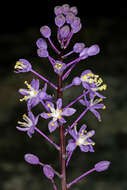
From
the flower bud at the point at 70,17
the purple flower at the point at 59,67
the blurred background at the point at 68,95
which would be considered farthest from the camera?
the blurred background at the point at 68,95

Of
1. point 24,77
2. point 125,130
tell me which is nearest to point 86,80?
point 125,130

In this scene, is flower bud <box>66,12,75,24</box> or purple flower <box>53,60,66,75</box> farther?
flower bud <box>66,12,75,24</box>

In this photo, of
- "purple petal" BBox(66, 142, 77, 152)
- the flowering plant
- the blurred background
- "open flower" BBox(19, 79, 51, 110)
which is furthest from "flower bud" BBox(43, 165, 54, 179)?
the blurred background

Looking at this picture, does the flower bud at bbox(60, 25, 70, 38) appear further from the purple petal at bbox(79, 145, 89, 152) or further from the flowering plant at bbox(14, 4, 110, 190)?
the purple petal at bbox(79, 145, 89, 152)

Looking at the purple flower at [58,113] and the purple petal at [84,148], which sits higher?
the purple flower at [58,113]

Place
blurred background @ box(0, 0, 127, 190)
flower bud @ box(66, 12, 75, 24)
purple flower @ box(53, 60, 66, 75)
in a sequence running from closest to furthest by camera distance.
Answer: purple flower @ box(53, 60, 66, 75), flower bud @ box(66, 12, 75, 24), blurred background @ box(0, 0, 127, 190)

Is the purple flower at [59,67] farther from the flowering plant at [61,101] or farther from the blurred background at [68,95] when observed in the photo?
the blurred background at [68,95]

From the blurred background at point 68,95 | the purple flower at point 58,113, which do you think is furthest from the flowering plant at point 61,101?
the blurred background at point 68,95

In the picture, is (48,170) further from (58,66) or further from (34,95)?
(58,66)

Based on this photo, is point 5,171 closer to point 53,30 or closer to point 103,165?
point 103,165

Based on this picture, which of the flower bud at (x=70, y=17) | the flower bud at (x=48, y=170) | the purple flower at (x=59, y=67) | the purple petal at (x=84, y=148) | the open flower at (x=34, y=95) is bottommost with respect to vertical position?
the flower bud at (x=48, y=170)
